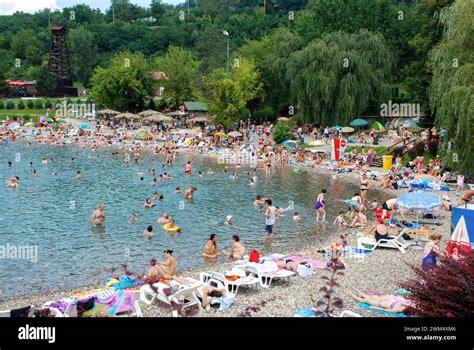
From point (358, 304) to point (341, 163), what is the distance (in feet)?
79.9

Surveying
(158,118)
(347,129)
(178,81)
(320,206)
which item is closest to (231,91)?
(158,118)

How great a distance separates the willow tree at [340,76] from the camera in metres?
43.4

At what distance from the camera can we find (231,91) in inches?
1873

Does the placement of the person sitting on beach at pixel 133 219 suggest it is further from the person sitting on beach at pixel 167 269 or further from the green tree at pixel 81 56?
the green tree at pixel 81 56

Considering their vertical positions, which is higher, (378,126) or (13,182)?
(378,126)

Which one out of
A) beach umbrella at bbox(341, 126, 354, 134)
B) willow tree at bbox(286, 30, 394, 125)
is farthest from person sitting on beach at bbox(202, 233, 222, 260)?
willow tree at bbox(286, 30, 394, 125)

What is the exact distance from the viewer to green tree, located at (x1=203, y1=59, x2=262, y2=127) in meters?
47.5

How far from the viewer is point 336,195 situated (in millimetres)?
28172

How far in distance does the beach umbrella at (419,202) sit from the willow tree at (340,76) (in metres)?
24.0

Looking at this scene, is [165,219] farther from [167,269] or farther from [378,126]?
[378,126]

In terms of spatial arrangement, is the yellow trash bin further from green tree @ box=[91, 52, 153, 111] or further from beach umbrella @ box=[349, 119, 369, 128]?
green tree @ box=[91, 52, 153, 111]

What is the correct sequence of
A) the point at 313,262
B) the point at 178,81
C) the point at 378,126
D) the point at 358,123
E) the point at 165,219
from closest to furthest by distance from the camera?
the point at 313,262 → the point at 165,219 → the point at 378,126 → the point at 358,123 → the point at 178,81

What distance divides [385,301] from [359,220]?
1049 centimetres
